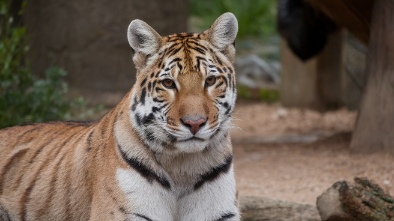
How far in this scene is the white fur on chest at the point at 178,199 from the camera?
176 inches

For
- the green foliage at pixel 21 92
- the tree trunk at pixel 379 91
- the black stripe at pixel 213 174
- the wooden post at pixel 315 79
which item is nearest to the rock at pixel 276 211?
the black stripe at pixel 213 174

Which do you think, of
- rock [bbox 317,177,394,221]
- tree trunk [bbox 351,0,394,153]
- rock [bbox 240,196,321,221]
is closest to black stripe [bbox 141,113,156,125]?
rock [bbox 317,177,394,221]

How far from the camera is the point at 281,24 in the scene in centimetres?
909

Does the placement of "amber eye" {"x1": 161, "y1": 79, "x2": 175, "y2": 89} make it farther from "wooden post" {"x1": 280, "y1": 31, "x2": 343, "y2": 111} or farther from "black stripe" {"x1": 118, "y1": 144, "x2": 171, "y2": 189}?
"wooden post" {"x1": 280, "y1": 31, "x2": 343, "y2": 111}

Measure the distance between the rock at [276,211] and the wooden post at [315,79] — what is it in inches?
219

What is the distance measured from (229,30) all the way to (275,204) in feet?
5.00

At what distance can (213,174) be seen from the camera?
4625 mm

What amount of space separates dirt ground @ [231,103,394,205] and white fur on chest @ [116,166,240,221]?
624 mm

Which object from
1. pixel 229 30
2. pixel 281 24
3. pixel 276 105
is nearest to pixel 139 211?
pixel 229 30

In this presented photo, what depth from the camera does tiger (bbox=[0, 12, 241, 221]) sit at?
435 cm

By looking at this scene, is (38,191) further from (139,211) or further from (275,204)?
(275,204)

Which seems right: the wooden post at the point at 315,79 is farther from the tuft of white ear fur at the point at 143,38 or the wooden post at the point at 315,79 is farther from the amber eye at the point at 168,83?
the amber eye at the point at 168,83

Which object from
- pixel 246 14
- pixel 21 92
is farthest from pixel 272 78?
pixel 21 92

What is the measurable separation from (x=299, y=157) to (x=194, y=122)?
397cm
